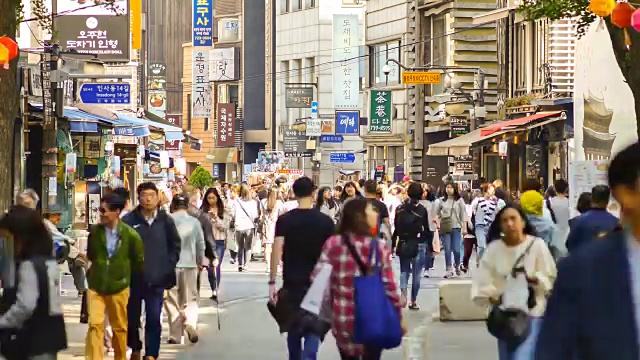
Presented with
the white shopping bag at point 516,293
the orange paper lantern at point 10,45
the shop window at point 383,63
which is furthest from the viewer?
the shop window at point 383,63

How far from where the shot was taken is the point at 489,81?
5578cm

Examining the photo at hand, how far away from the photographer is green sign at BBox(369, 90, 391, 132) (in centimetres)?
→ 6100

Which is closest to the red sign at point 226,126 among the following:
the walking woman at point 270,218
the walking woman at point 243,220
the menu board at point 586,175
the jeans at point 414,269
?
the walking woman at point 270,218

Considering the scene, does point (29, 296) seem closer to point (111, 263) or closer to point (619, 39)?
point (111, 263)

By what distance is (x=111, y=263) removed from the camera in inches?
492

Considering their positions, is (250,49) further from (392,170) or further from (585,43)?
(585,43)

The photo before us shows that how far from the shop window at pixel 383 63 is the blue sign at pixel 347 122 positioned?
178 centimetres

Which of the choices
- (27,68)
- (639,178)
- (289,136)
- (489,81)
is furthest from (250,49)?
(639,178)

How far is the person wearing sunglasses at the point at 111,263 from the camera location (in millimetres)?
12500

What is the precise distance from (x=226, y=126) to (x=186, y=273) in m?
107

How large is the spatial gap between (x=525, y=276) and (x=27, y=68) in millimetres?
19304

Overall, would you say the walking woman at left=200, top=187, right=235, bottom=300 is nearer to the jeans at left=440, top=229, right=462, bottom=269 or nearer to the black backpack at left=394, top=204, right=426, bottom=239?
the black backpack at left=394, top=204, right=426, bottom=239

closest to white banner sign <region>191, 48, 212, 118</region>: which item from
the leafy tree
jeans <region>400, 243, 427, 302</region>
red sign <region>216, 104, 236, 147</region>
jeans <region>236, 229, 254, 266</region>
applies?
red sign <region>216, 104, 236, 147</region>

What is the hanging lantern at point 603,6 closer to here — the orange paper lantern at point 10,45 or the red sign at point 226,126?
the orange paper lantern at point 10,45
